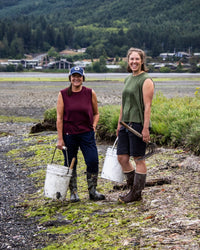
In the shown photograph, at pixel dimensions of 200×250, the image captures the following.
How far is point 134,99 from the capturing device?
20.6ft

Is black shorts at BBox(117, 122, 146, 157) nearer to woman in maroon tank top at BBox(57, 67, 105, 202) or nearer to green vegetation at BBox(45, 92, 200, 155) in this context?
woman in maroon tank top at BBox(57, 67, 105, 202)

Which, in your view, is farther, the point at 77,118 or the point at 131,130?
the point at 77,118

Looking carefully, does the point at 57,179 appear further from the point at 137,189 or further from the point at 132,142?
the point at 132,142

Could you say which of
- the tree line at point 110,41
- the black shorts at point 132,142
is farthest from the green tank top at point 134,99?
the tree line at point 110,41

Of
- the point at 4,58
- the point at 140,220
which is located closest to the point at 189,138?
the point at 140,220

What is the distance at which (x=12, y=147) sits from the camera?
1342 cm

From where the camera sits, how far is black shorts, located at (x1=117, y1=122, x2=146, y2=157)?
629cm

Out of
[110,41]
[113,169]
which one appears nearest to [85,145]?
[113,169]

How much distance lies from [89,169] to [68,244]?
1.58m

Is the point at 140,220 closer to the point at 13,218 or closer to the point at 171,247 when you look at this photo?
the point at 171,247

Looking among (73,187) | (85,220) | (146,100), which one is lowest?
(85,220)

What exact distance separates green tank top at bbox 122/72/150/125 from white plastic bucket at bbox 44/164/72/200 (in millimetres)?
1129

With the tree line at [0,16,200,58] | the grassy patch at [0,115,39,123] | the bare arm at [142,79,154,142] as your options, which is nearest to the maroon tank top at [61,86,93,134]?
the bare arm at [142,79,154,142]

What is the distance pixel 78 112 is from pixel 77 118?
0.29ft
